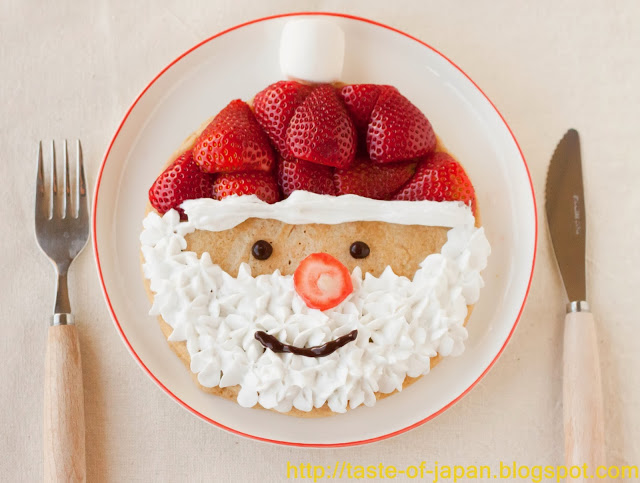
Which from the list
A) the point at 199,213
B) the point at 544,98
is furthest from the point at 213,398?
the point at 544,98

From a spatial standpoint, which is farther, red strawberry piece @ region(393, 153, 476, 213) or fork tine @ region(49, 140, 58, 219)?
fork tine @ region(49, 140, 58, 219)

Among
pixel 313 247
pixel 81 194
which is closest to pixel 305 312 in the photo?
pixel 313 247

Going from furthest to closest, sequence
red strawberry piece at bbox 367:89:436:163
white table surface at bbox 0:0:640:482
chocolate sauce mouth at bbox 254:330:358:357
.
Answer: white table surface at bbox 0:0:640:482, red strawberry piece at bbox 367:89:436:163, chocolate sauce mouth at bbox 254:330:358:357

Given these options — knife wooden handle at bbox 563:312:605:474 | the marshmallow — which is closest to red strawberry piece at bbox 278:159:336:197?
the marshmallow

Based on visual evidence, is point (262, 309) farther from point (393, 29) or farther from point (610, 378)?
point (610, 378)

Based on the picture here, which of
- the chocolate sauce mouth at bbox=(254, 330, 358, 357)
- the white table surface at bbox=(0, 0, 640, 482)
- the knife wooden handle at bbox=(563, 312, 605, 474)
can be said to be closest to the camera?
the chocolate sauce mouth at bbox=(254, 330, 358, 357)

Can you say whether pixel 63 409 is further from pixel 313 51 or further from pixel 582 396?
pixel 582 396

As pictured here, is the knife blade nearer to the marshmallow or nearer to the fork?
the marshmallow
